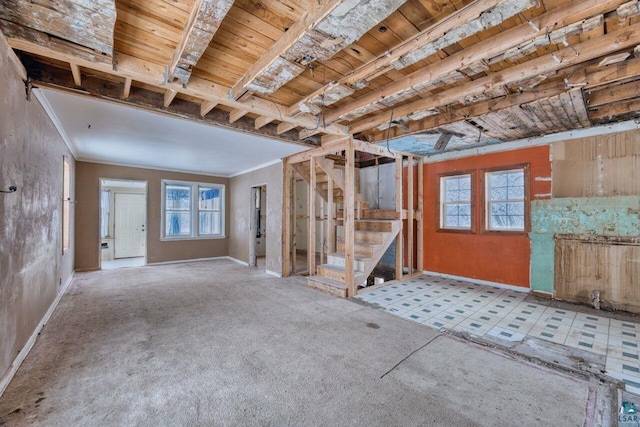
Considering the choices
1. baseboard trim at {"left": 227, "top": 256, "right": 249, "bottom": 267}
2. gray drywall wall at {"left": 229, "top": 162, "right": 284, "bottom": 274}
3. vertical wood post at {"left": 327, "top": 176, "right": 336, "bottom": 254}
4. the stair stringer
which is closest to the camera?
the stair stringer

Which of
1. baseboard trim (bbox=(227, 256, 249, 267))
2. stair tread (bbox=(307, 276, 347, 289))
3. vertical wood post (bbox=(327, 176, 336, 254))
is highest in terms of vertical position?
vertical wood post (bbox=(327, 176, 336, 254))

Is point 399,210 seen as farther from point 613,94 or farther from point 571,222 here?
point 613,94

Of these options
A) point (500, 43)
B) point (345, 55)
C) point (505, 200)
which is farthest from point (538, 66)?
point (505, 200)

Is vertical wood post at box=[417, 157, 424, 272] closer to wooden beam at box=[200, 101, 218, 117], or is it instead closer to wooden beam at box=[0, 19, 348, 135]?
wooden beam at box=[0, 19, 348, 135]

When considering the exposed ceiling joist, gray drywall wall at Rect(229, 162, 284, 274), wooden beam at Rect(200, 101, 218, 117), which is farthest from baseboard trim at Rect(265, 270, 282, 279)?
the exposed ceiling joist

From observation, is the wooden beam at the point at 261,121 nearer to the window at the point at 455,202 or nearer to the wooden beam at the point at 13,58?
the wooden beam at the point at 13,58

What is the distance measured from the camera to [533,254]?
4.39 meters

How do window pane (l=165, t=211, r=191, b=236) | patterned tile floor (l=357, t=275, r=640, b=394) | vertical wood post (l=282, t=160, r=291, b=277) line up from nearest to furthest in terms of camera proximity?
1. patterned tile floor (l=357, t=275, r=640, b=394)
2. vertical wood post (l=282, t=160, r=291, b=277)
3. window pane (l=165, t=211, r=191, b=236)

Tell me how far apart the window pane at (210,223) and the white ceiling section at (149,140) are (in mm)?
1712

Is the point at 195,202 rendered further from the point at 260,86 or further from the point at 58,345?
the point at 260,86

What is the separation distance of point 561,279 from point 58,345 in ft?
21.0

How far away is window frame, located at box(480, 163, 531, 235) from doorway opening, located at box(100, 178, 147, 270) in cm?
852

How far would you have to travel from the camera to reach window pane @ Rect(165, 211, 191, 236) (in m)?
7.52

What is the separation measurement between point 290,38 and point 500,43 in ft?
5.35
